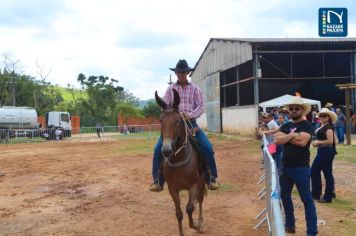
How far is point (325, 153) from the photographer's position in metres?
8.58

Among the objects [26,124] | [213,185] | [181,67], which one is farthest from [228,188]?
[26,124]

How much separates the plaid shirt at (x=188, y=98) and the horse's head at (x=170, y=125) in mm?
797

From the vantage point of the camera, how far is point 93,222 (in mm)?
8109

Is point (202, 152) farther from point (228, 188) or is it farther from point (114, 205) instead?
point (228, 188)

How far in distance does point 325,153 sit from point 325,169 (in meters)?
0.33

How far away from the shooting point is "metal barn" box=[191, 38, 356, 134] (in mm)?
28344

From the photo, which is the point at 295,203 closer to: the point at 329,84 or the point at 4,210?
the point at 4,210

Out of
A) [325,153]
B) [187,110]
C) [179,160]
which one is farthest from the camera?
[325,153]

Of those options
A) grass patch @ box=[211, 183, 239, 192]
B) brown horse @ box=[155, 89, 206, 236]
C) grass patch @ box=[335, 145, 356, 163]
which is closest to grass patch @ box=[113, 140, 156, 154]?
grass patch @ box=[335, 145, 356, 163]

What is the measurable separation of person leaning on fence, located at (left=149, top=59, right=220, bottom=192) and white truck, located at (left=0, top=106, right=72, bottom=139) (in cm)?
3441

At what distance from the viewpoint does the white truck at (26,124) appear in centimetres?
4012

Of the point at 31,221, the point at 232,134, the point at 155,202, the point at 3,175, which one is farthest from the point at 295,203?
the point at 232,134

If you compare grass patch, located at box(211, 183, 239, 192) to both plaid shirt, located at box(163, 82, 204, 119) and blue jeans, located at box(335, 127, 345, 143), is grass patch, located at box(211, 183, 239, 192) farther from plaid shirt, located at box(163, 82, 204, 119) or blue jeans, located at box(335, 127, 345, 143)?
blue jeans, located at box(335, 127, 345, 143)

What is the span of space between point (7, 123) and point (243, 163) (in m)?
30.2
